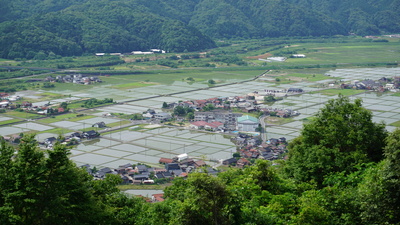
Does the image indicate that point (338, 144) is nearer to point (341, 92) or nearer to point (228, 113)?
point (228, 113)

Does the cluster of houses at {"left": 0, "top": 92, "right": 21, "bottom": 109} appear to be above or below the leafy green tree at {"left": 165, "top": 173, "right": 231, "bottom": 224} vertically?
below

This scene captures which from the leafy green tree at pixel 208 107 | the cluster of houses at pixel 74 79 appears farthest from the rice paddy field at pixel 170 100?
the leafy green tree at pixel 208 107

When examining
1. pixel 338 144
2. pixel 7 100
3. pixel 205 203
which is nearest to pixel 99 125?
pixel 7 100

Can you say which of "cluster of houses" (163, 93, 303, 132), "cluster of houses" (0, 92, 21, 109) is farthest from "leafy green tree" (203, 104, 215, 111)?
"cluster of houses" (0, 92, 21, 109)

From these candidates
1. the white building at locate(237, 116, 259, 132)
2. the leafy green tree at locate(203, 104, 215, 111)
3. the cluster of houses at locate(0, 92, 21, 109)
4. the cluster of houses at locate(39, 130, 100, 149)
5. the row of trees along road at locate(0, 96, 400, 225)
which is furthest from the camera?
the cluster of houses at locate(0, 92, 21, 109)

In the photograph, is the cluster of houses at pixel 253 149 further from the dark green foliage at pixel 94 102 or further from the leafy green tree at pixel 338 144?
the dark green foliage at pixel 94 102

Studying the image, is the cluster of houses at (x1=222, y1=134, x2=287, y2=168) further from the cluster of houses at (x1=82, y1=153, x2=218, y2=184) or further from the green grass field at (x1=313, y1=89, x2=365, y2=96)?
the green grass field at (x1=313, y1=89, x2=365, y2=96)
